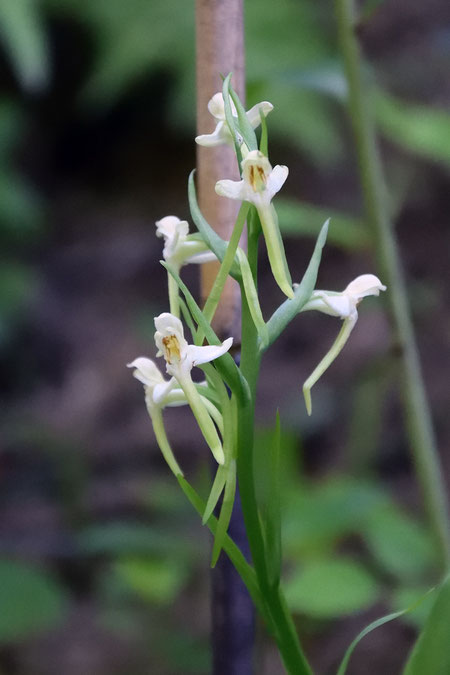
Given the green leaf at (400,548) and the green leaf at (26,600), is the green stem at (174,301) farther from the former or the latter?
the green leaf at (26,600)

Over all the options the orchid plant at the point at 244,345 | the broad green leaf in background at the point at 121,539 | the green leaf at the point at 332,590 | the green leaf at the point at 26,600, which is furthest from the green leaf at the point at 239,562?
the green leaf at the point at 26,600

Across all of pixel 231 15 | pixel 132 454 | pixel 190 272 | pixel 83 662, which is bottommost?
pixel 83 662

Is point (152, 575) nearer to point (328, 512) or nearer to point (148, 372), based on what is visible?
point (328, 512)

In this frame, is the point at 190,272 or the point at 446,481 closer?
the point at 446,481

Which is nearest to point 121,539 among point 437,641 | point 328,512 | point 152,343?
point 328,512

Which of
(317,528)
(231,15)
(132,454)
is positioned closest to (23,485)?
(132,454)

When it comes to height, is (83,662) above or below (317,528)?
below

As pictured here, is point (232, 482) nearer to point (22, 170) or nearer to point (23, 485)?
point (23, 485)
